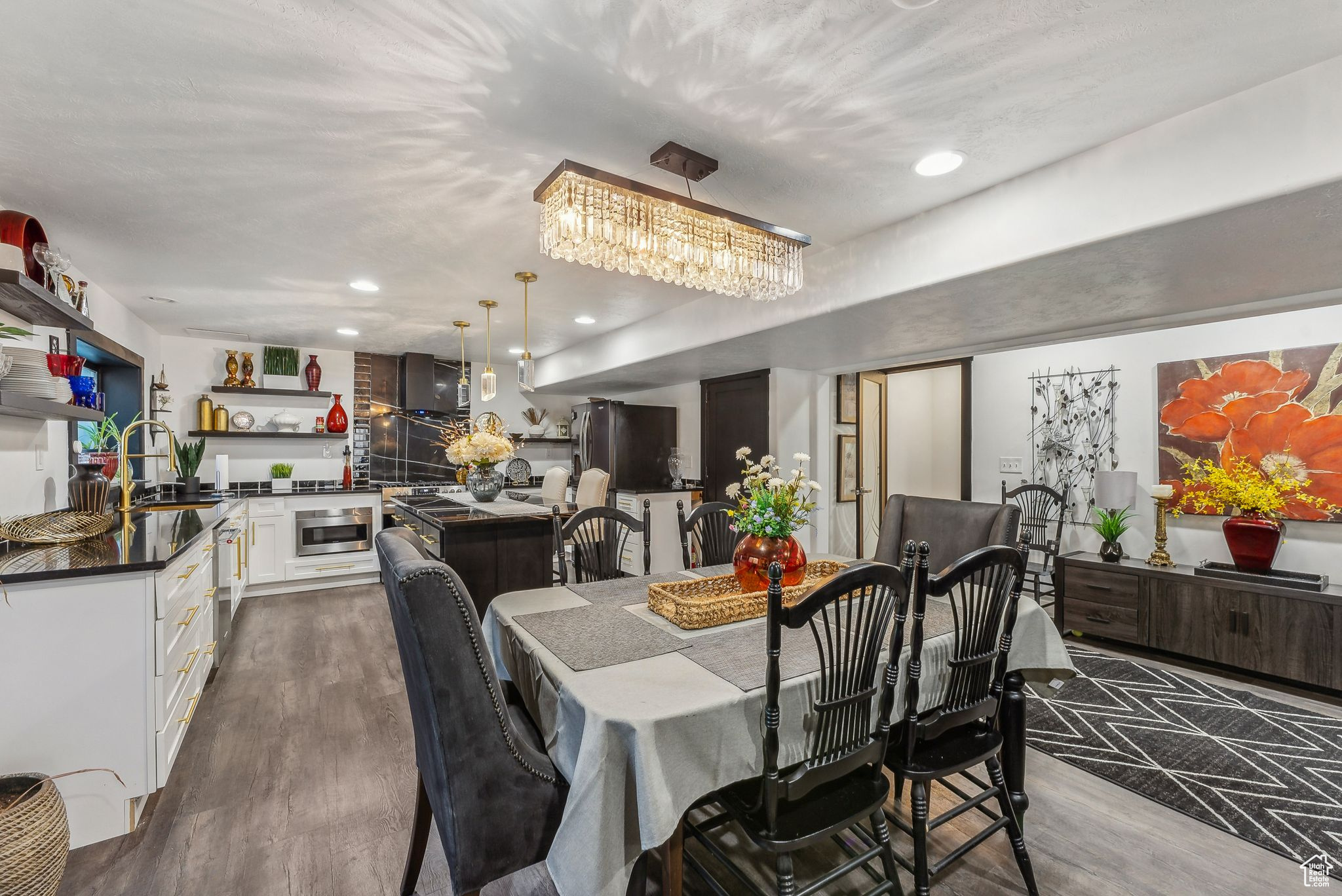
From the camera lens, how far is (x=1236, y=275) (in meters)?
2.37

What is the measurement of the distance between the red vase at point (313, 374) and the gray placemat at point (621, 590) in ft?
16.0

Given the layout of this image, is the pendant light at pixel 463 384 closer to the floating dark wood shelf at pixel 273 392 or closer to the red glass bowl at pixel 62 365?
the floating dark wood shelf at pixel 273 392

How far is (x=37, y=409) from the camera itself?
2246 mm

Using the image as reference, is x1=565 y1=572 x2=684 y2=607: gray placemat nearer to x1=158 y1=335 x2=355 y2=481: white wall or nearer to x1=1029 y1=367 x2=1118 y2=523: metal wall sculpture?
x1=1029 y1=367 x2=1118 y2=523: metal wall sculpture

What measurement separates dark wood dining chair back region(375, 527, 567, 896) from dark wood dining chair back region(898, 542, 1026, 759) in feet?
3.22

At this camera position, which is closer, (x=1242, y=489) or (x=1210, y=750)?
(x=1210, y=750)

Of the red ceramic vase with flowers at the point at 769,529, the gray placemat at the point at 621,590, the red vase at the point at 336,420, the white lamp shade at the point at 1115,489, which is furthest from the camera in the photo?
the red vase at the point at 336,420

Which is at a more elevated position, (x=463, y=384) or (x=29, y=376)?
(x=463, y=384)

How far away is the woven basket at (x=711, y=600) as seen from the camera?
6.03ft

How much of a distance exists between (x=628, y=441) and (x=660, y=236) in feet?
13.5

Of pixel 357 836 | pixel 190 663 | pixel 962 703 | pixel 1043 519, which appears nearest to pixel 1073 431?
pixel 1043 519

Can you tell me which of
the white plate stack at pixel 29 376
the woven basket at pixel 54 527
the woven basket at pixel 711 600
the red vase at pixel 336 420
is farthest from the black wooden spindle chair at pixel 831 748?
the red vase at pixel 336 420

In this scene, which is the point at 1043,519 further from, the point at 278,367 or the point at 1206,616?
the point at 278,367

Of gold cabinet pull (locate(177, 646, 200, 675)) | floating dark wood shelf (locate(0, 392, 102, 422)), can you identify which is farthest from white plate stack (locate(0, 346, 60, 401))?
gold cabinet pull (locate(177, 646, 200, 675))
